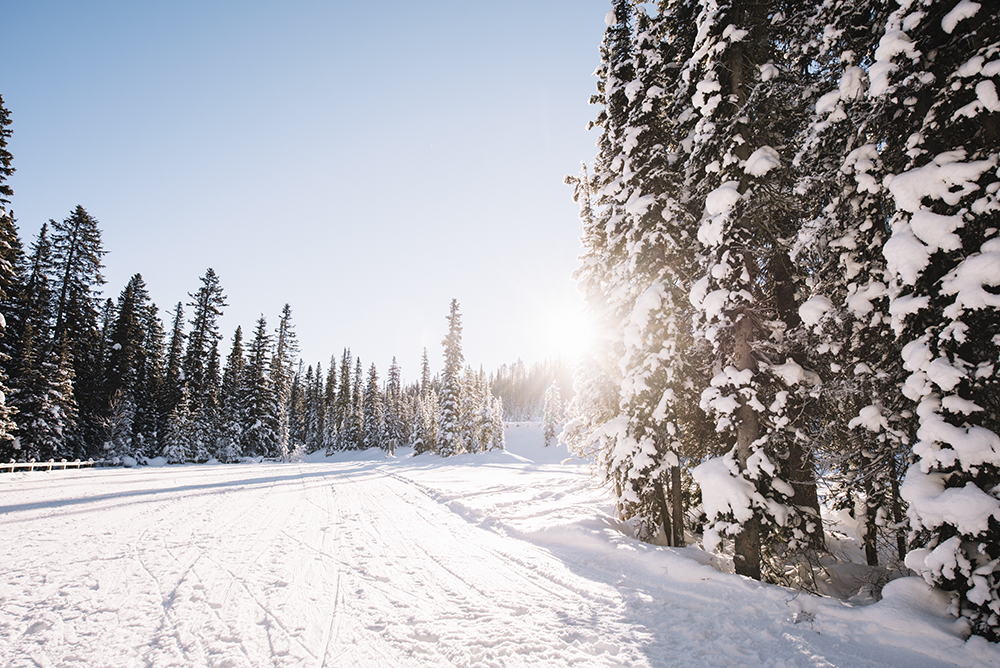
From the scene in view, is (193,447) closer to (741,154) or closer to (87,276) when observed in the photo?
(87,276)

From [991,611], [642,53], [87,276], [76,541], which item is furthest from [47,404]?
[991,611]

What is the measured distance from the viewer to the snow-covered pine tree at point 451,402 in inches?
1590

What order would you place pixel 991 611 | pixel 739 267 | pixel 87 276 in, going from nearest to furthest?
pixel 991 611 → pixel 739 267 → pixel 87 276

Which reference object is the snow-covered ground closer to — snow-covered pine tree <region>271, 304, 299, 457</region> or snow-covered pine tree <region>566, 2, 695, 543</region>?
snow-covered pine tree <region>566, 2, 695, 543</region>

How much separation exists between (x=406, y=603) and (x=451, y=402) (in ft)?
117

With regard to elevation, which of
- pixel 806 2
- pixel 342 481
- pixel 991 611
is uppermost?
pixel 806 2

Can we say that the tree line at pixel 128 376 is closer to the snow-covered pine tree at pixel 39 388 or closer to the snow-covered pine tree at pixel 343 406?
the snow-covered pine tree at pixel 39 388

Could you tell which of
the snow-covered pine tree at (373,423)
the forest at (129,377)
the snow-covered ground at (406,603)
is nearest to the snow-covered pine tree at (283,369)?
the forest at (129,377)

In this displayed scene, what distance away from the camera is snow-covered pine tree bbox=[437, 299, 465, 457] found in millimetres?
40375

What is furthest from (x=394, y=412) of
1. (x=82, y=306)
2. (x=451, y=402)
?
(x=82, y=306)

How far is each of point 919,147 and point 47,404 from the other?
3684 cm

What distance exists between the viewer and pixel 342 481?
19844 millimetres

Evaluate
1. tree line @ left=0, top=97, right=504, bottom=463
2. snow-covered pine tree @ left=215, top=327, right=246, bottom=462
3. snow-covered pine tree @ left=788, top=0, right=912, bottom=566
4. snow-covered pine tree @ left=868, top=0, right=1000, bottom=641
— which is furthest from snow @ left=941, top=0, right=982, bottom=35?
snow-covered pine tree @ left=215, top=327, right=246, bottom=462

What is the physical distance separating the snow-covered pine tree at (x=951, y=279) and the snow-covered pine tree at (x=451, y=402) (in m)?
37.4
